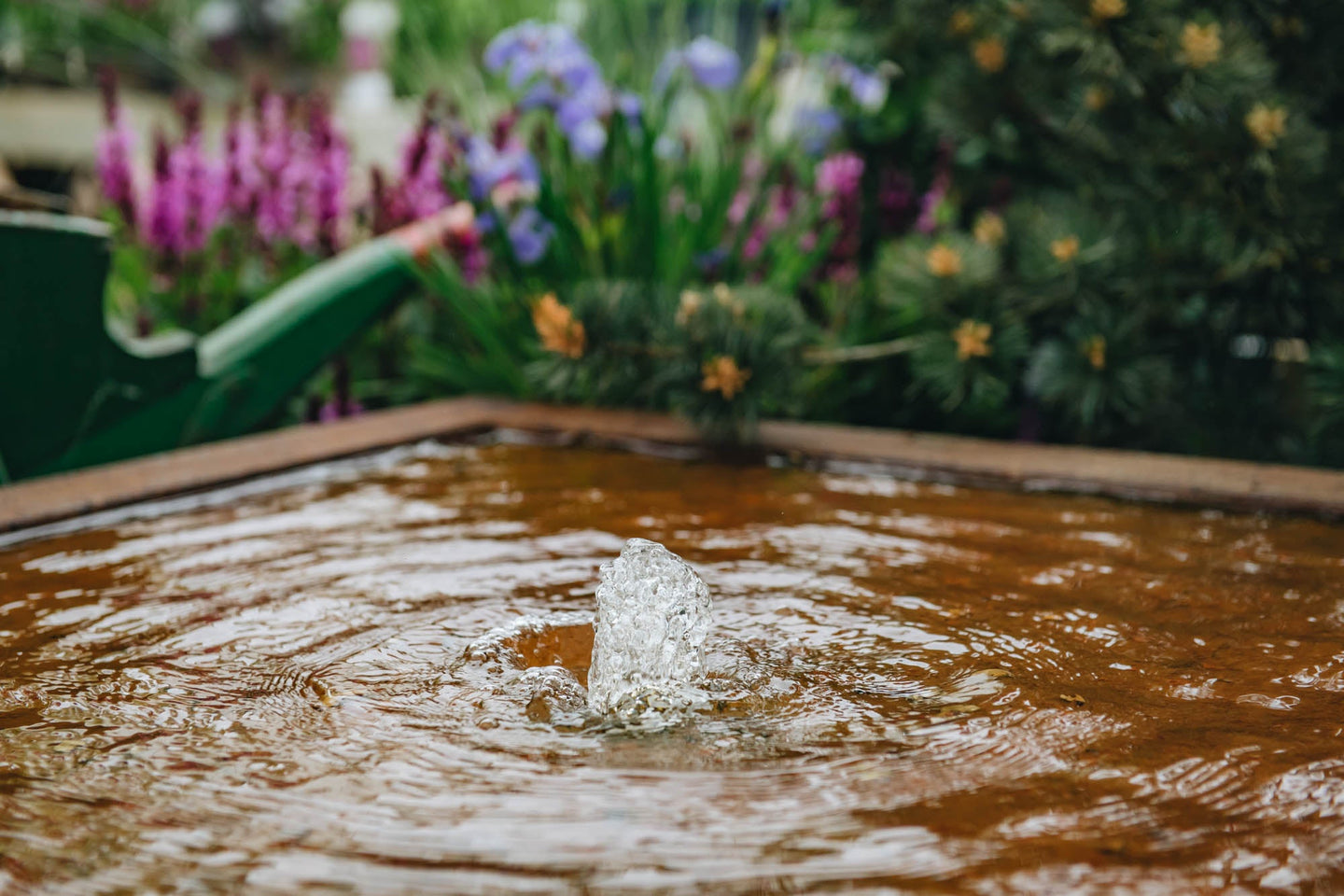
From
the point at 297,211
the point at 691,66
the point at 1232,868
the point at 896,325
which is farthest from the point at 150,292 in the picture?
the point at 1232,868

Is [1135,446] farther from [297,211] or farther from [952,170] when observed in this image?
[297,211]

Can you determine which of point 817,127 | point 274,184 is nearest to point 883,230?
point 817,127

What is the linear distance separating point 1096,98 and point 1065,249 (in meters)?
0.32

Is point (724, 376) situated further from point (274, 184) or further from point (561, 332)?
point (274, 184)

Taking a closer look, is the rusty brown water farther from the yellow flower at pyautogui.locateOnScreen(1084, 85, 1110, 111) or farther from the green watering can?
the yellow flower at pyautogui.locateOnScreen(1084, 85, 1110, 111)

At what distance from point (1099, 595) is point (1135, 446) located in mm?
1271

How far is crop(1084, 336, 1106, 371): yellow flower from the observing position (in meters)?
2.06

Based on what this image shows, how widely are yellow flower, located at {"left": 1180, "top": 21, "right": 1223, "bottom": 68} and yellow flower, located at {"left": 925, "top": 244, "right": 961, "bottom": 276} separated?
17.3 inches

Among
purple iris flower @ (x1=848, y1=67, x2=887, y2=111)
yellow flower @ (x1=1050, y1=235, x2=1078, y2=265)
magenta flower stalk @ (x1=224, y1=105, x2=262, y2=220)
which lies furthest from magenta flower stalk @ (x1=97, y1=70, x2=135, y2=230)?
yellow flower @ (x1=1050, y1=235, x2=1078, y2=265)

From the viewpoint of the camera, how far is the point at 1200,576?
4.65 feet

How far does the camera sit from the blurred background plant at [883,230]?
2039 millimetres

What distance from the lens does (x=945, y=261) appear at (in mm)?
2125

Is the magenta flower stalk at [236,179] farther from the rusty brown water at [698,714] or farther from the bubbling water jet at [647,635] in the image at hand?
the bubbling water jet at [647,635]

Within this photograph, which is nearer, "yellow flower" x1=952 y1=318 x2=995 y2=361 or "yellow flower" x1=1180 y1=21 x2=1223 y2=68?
"yellow flower" x1=1180 y1=21 x2=1223 y2=68
